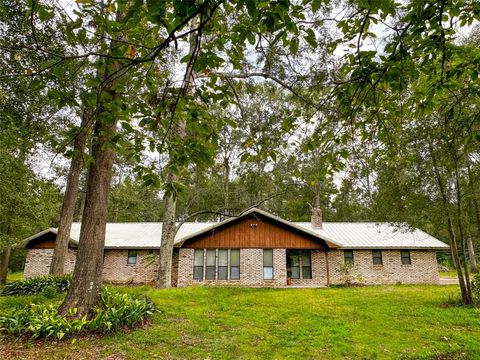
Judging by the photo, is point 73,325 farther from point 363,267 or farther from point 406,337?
point 363,267

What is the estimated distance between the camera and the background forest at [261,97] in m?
2.51

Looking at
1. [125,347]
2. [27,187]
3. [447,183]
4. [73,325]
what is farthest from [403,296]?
[27,187]

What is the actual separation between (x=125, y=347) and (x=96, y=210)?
3.15 m

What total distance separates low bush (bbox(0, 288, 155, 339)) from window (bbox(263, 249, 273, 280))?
10267mm

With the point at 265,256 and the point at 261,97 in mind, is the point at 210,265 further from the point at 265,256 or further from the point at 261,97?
the point at 261,97

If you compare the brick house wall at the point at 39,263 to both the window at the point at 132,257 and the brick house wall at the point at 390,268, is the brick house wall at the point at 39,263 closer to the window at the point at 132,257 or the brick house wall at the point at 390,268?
the window at the point at 132,257

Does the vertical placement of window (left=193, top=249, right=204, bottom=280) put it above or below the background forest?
below

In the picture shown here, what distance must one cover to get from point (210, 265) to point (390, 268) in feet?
34.0

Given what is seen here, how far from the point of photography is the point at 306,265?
18.0 m

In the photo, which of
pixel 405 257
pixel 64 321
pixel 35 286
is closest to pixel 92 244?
pixel 64 321

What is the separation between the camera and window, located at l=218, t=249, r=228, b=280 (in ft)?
55.7

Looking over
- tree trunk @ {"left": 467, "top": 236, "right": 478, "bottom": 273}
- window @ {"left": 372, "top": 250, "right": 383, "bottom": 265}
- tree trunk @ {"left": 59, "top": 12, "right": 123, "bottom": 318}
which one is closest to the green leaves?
tree trunk @ {"left": 59, "top": 12, "right": 123, "bottom": 318}

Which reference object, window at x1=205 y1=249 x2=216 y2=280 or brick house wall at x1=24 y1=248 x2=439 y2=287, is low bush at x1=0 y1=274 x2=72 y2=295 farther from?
window at x1=205 y1=249 x2=216 y2=280

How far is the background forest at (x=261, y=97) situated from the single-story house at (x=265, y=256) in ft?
22.1
